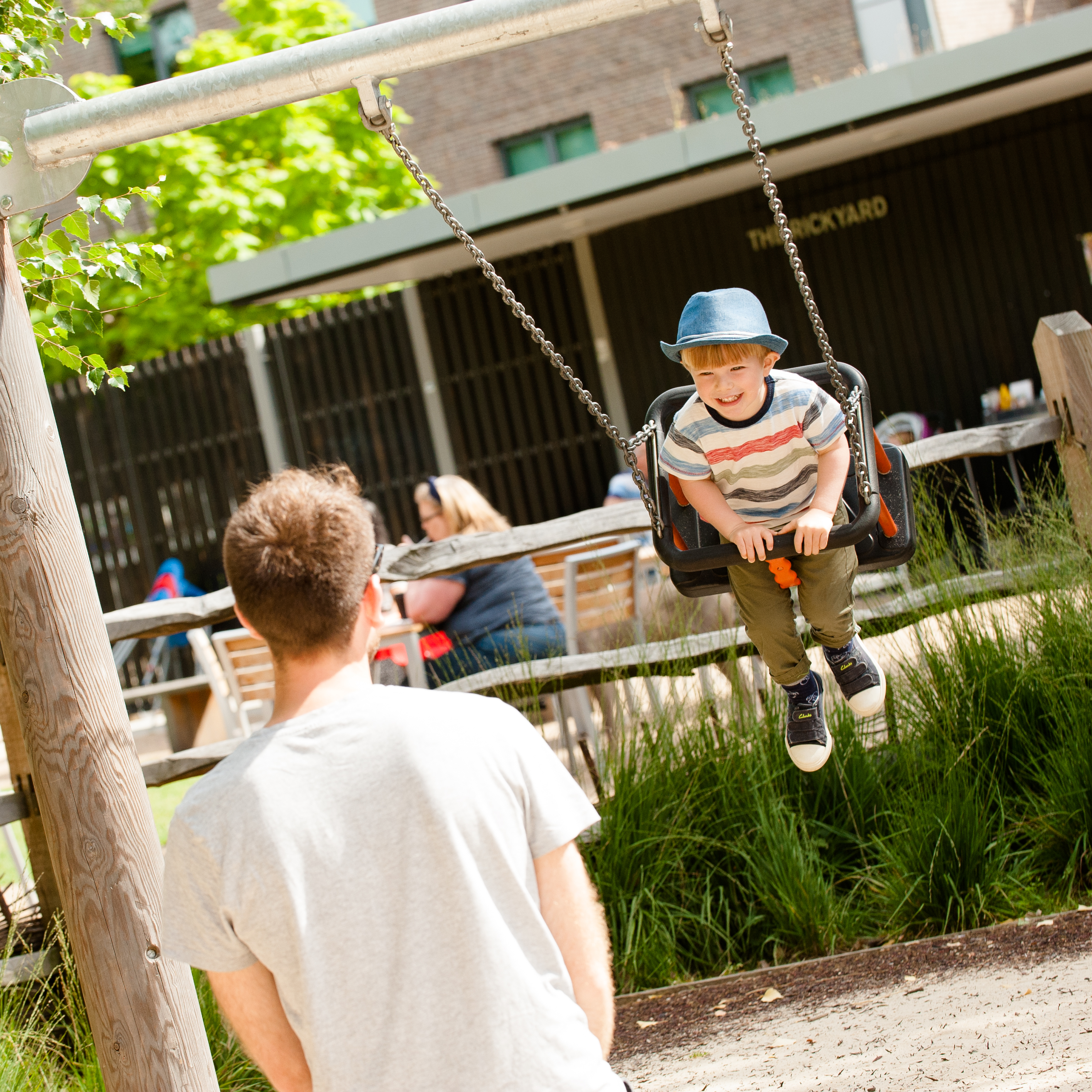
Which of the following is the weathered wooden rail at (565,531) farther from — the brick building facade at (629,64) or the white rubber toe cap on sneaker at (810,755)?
the brick building facade at (629,64)

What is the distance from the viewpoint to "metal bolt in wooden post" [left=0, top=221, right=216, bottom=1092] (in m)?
2.57

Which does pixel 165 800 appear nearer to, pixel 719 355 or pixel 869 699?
pixel 869 699

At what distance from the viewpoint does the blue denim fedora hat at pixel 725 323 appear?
262cm

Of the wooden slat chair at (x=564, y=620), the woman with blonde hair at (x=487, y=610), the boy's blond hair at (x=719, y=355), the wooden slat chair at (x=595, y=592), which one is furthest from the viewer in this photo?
the wooden slat chair at (x=595, y=592)

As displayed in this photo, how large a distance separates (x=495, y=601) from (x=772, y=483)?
88.3 inches

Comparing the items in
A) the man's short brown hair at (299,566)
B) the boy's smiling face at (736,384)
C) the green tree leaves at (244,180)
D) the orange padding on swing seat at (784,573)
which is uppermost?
the green tree leaves at (244,180)

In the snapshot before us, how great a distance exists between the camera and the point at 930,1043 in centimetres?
293

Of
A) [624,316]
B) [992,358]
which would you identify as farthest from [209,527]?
[992,358]

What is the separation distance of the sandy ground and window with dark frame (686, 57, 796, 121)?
14992mm

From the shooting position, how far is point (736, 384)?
8.99ft

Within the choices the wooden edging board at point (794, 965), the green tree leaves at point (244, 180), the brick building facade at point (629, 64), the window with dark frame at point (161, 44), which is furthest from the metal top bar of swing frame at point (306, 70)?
the window with dark frame at point (161, 44)

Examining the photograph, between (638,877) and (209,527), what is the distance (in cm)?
856

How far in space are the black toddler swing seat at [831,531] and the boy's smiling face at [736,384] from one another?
145mm

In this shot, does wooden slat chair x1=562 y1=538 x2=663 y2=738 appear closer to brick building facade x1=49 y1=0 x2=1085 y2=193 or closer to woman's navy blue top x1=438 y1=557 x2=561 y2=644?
woman's navy blue top x1=438 y1=557 x2=561 y2=644
